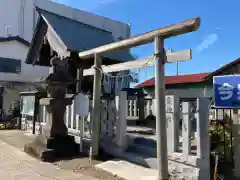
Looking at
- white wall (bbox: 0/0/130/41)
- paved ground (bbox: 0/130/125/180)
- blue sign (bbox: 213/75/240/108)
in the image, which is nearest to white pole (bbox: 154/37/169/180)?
paved ground (bbox: 0/130/125/180)

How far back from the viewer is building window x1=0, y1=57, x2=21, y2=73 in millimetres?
20359

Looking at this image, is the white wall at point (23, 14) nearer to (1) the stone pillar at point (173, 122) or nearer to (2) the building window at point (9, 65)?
(2) the building window at point (9, 65)

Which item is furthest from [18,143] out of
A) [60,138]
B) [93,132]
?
[93,132]

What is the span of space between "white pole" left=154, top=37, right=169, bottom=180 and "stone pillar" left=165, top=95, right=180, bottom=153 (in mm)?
421

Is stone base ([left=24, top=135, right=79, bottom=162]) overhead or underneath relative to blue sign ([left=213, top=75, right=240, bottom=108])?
underneath

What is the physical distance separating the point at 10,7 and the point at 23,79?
9424mm

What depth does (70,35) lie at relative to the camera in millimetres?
11945

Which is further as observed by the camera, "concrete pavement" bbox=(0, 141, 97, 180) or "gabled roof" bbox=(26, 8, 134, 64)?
"gabled roof" bbox=(26, 8, 134, 64)

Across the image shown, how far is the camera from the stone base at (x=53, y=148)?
7.47 meters

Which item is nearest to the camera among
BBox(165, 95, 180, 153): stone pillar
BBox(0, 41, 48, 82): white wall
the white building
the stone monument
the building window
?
BBox(165, 95, 180, 153): stone pillar

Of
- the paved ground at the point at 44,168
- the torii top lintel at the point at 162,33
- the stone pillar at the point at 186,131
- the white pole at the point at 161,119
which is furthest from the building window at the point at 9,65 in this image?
the stone pillar at the point at 186,131

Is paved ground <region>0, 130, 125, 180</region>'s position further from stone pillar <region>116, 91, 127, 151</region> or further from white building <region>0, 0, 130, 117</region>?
white building <region>0, 0, 130, 117</region>

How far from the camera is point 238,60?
13391mm

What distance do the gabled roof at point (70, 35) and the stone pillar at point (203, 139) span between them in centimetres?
698
